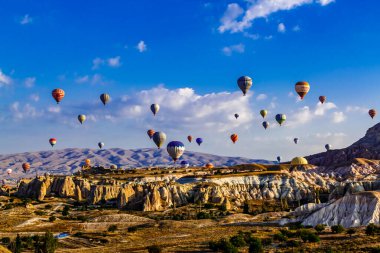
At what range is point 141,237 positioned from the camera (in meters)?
78.8

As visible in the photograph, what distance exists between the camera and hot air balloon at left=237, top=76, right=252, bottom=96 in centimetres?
12662

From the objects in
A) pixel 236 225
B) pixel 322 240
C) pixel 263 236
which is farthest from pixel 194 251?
pixel 236 225

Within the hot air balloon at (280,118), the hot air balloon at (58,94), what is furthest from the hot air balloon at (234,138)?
the hot air balloon at (58,94)

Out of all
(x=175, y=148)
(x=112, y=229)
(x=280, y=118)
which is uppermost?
(x=280, y=118)

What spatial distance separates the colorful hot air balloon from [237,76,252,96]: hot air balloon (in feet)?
45.9

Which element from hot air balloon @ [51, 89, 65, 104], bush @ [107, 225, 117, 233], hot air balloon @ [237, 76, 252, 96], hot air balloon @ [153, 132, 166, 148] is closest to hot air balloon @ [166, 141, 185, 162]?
hot air balloon @ [153, 132, 166, 148]

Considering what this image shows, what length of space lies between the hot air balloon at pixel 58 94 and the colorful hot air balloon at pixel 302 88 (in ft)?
240

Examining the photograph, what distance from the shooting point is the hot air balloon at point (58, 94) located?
136 metres

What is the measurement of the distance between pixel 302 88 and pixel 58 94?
247 feet

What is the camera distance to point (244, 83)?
12669 cm

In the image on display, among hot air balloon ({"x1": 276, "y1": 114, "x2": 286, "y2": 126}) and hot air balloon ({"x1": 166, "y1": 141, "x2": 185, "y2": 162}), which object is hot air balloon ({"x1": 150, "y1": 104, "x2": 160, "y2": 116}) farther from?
hot air balloon ({"x1": 276, "y1": 114, "x2": 286, "y2": 126})

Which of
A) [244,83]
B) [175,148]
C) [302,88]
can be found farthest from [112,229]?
[302,88]

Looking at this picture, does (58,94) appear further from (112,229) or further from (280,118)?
(280,118)

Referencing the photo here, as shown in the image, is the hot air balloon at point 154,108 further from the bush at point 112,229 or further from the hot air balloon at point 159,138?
the bush at point 112,229
